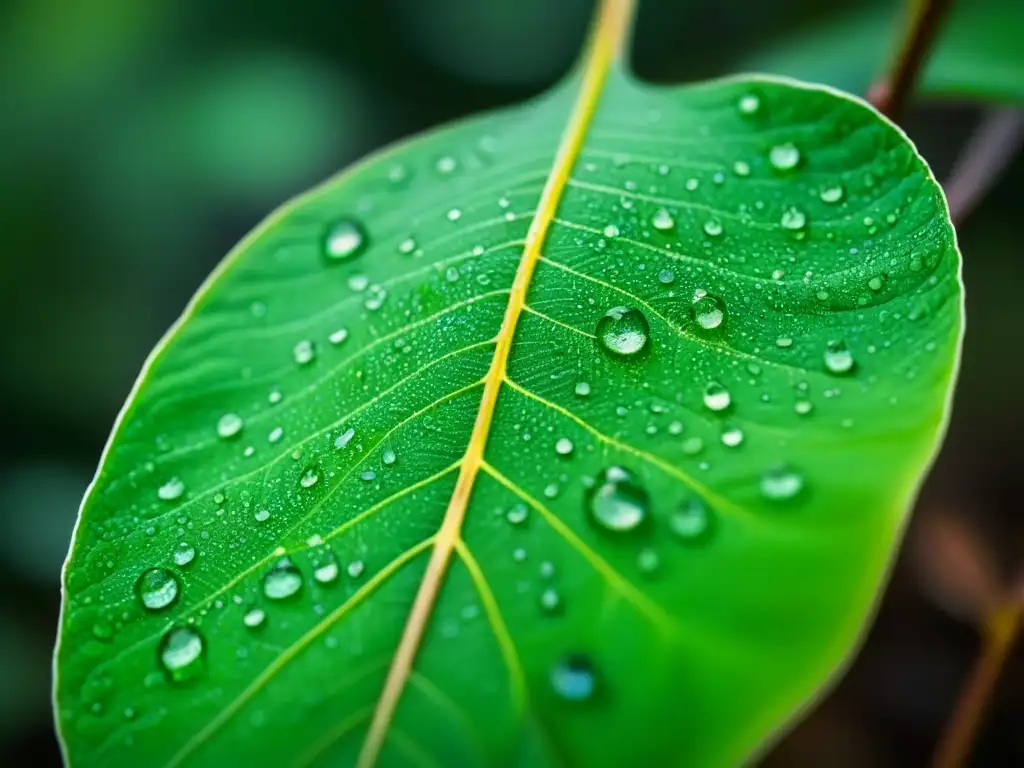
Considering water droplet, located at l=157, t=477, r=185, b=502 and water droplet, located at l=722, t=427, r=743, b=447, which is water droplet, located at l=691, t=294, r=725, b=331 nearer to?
water droplet, located at l=722, t=427, r=743, b=447

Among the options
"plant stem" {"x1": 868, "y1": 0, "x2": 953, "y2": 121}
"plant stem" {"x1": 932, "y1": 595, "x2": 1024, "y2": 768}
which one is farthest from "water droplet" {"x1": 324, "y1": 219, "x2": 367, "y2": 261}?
"plant stem" {"x1": 932, "y1": 595, "x2": 1024, "y2": 768}

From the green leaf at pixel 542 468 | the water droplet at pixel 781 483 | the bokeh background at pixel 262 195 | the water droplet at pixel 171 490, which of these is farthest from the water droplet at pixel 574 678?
the bokeh background at pixel 262 195

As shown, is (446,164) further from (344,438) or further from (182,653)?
(182,653)

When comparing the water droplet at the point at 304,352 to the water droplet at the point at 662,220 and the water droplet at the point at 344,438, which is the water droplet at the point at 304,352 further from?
the water droplet at the point at 662,220

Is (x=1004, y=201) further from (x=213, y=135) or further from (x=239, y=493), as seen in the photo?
(x=239, y=493)

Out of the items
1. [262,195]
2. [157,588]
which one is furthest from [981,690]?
[262,195]
